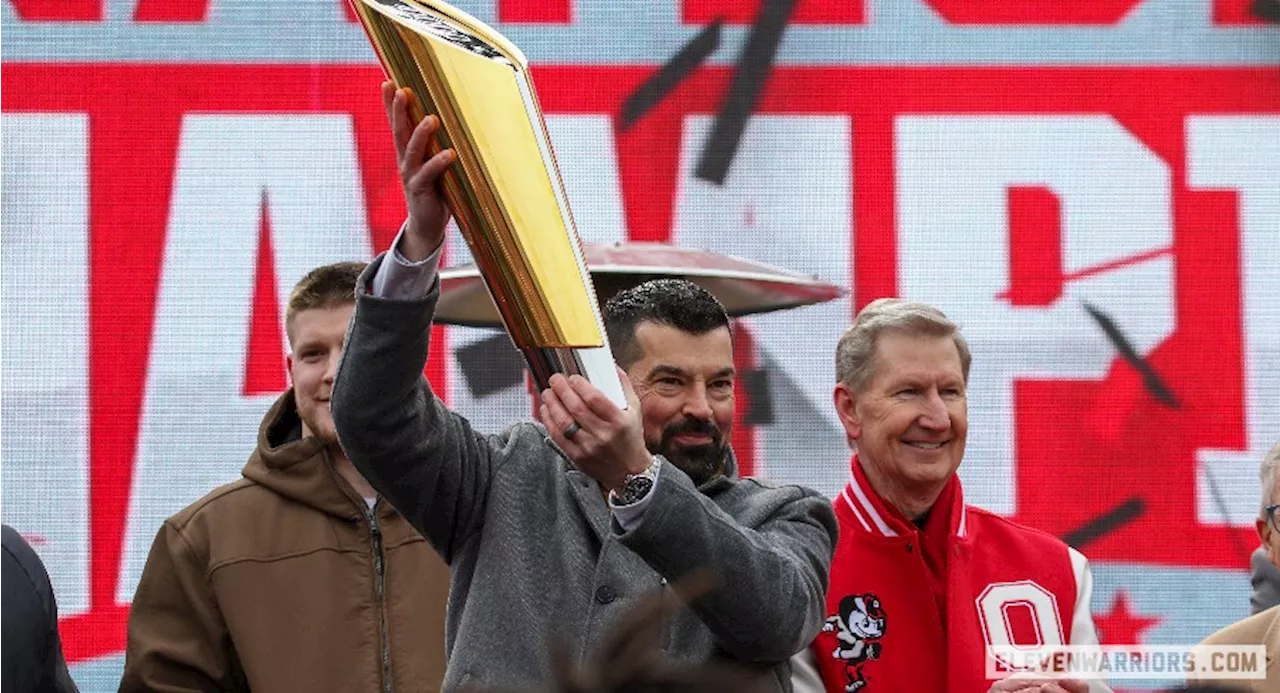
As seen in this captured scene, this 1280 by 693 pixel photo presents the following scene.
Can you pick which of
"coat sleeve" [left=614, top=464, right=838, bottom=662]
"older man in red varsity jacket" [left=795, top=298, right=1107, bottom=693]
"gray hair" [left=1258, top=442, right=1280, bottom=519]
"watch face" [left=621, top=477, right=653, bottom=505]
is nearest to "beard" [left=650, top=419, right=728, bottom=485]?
"coat sleeve" [left=614, top=464, right=838, bottom=662]

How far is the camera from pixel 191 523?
134 inches

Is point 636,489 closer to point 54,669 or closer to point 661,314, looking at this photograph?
point 661,314

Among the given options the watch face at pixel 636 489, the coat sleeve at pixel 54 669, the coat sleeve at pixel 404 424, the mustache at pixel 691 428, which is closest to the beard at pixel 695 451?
the mustache at pixel 691 428

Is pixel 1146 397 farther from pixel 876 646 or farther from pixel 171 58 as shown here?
pixel 171 58

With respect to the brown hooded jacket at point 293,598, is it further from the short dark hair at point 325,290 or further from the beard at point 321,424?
the short dark hair at point 325,290

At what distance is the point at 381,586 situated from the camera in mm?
3322

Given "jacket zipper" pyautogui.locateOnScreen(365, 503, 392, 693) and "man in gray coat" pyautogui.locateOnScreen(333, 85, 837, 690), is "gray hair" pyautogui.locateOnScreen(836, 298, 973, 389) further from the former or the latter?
"jacket zipper" pyautogui.locateOnScreen(365, 503, 392, 693)

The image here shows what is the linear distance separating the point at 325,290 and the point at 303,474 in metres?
0.34

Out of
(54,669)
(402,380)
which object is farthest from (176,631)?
(402,380)

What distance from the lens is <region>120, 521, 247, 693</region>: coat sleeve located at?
326cm

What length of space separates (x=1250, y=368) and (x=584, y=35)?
1.76 m

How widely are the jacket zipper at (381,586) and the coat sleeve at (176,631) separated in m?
Answer: 0.27

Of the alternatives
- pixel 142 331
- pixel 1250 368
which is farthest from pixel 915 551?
pixel 142 331

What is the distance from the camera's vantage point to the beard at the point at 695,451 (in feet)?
8.64
